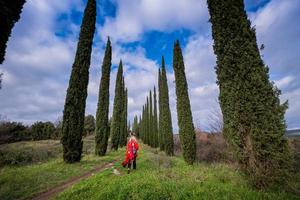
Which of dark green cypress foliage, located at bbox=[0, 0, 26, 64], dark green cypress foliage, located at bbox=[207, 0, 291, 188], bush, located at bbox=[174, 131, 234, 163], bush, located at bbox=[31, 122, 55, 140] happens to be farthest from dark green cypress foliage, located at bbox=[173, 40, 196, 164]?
bush, located at bbox=[31, 122, 55, 140]

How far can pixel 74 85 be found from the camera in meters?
12.5

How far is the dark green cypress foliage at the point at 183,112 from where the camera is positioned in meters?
11.8

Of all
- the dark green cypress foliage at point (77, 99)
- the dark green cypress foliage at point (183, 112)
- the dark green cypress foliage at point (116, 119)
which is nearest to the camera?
the dark green cypress foliage at point (77, 99)

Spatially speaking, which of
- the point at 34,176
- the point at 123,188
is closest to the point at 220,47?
the point at 123,188

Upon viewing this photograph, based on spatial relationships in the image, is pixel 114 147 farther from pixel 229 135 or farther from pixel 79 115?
pixel 229 135

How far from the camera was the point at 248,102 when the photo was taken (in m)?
5.02

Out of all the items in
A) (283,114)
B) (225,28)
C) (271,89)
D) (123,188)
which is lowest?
(123,188)

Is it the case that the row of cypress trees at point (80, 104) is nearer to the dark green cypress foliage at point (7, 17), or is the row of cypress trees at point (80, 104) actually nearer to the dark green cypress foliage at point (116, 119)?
the dark green cypress foliage at point (116, 119)

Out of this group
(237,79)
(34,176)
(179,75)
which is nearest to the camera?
(237,79)

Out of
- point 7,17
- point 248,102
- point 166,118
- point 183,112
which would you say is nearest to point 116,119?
point 166,118

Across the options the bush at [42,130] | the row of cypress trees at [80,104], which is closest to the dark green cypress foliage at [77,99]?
the row of cypress trees at [80,104]

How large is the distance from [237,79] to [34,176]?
29.9 feet

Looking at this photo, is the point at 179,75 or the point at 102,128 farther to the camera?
the point at 102,128

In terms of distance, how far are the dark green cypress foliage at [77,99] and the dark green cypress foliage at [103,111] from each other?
201 inches
